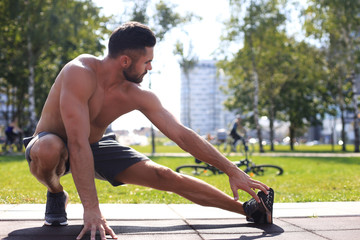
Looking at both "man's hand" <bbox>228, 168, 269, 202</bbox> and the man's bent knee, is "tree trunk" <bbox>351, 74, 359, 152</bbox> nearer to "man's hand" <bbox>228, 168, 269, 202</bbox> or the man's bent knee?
"man's hand" <bbox>228, 168, 269, 202</bbox>

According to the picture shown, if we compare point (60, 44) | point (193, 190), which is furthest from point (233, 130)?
point (60, 44)

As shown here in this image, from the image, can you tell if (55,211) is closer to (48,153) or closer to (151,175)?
(48,153)

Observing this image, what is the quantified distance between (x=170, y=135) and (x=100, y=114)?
1.79 feet

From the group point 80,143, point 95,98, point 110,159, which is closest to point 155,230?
point 110,159

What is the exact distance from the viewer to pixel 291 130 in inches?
1699

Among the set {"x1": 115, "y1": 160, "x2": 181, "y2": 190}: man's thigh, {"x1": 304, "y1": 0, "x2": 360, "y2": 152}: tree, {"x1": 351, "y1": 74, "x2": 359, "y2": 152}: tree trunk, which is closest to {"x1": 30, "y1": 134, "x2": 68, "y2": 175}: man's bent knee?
{"x1": 115, "y1": 160, "x2": 181, "y2": 190}: man's thigh

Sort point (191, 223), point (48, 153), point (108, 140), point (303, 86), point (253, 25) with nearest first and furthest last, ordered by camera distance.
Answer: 1. point (48, 153)
2. point (191, 223)
3. point (108, 140)
4. point (253, 25)
5. point (303, 86)

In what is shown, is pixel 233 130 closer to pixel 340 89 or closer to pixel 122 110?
pixel 122 110

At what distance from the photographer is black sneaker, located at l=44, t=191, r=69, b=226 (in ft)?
10.7

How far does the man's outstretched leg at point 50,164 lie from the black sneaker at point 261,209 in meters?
1.45

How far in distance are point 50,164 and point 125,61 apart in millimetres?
874

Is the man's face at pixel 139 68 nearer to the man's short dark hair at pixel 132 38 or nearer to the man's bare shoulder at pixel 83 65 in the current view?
the man's short dark hair at pixel 132 38

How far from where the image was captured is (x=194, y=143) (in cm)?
316

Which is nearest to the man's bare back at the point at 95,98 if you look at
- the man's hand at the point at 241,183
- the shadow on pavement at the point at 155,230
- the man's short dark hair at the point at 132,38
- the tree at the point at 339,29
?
the man's short dark hair at the point at 132,38
